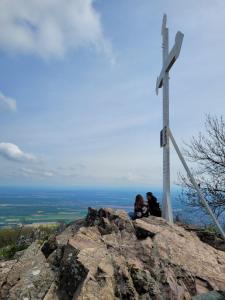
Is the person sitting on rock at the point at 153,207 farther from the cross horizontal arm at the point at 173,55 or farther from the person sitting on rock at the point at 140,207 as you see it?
the cross horizontal arm at the point at 173,55

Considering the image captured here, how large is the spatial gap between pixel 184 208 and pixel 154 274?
39.3ft

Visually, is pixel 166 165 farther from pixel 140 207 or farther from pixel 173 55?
pixel 173 55

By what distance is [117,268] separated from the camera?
6.34 metres

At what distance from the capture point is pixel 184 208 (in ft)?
59.1

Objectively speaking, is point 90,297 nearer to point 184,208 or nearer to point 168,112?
point 168,112

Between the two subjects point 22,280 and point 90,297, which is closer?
point 90,297

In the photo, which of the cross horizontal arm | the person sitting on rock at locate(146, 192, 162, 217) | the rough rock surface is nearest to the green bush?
the rough rock surface

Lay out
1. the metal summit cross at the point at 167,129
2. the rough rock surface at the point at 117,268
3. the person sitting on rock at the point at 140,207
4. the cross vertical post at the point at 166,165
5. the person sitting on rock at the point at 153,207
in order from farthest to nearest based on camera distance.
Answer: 1. the person sitting on rock at the point at 153,207
2. the person sitting on rock at the point at 140,207
3. the cross vertical post at the point at 166,165
4. the metal summit cross at the point at 167,129
5. the rough rock surface at the point at 117,268

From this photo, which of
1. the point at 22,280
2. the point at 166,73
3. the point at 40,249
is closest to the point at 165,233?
the point at 40,249

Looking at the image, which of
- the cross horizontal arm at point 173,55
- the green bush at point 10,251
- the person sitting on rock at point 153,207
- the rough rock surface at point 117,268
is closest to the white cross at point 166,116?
the cross horizontal arm at point 173,55

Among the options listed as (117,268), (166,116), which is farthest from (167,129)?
(117,268)

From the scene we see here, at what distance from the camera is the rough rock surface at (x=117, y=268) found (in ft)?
19.7

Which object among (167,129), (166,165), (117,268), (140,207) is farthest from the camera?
(140,207)

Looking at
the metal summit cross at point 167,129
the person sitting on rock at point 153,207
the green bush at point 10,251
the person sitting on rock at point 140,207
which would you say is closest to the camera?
the green bush at point 10,251
